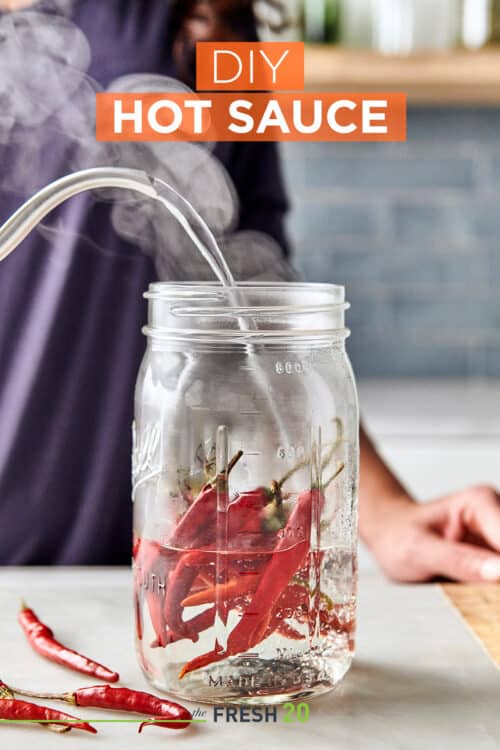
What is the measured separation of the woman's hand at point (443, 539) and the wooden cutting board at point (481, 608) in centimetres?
2

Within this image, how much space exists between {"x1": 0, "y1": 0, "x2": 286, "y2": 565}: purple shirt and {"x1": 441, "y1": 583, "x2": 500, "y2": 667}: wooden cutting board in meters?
0.40

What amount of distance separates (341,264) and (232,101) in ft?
3.49

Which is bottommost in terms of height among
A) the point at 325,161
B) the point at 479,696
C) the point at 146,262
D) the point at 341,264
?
the point at 479,696

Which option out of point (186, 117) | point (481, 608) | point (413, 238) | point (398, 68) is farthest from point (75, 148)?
point (413, 238)

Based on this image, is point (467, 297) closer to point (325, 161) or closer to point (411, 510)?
point (325, 161)

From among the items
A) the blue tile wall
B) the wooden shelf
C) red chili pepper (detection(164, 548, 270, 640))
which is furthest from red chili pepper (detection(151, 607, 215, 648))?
the blue tile wall

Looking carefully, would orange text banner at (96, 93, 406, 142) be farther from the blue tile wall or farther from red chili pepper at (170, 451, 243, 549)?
the blue tile wall

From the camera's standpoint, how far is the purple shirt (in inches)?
43.4

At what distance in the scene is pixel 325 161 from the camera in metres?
2.26

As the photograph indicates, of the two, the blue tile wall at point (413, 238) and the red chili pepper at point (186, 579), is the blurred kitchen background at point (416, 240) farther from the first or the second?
the red chili pepper at point (186, 579)

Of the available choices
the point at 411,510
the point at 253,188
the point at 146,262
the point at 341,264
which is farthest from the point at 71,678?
the point at 341,264

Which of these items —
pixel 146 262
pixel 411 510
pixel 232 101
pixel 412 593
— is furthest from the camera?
pixel 232 101

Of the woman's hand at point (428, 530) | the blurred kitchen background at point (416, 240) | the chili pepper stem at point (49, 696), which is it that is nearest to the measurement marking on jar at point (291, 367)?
the chili pepper stem at point (49, 696)

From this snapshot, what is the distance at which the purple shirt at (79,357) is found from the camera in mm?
1104
